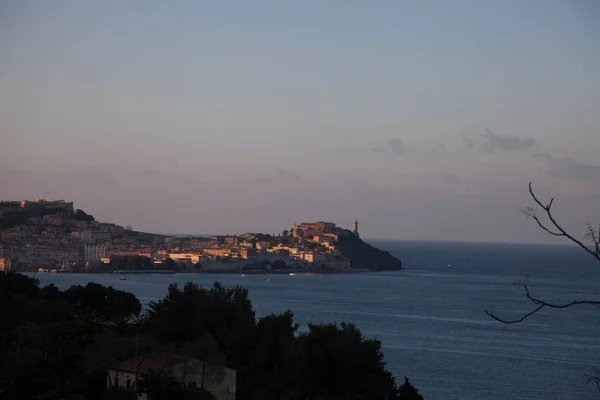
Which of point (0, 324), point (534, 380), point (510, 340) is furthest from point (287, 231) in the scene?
point (0, 324)

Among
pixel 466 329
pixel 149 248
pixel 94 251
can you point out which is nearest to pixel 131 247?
pixel 149 248

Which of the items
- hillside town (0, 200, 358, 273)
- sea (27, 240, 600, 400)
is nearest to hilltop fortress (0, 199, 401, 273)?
hillside town (0, 200, 358, 273)

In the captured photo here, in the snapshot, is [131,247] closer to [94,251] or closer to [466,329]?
[94,251]

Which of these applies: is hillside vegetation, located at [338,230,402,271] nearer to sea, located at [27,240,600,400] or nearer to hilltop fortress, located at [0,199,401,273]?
hilltop fortress, located at [0,199,401,273]

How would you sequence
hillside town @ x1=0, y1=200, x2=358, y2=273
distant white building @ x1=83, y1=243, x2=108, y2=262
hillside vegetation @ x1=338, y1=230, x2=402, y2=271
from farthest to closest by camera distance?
hillside vegetation @ x1=338, y1=230, x2=402, y2=271
distant white building @ x1=83, y1=243, x2=108, y2=262
hillside town @ x1=0, y1=200, x2=358, y2=273

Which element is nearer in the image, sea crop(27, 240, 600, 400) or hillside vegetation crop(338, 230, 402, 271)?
sea crop(27, 240, 600, 400)

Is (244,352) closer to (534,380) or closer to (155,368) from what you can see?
(155,368)

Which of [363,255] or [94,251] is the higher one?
[363,255]

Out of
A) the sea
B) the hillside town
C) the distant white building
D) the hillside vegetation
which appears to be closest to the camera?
the sea
